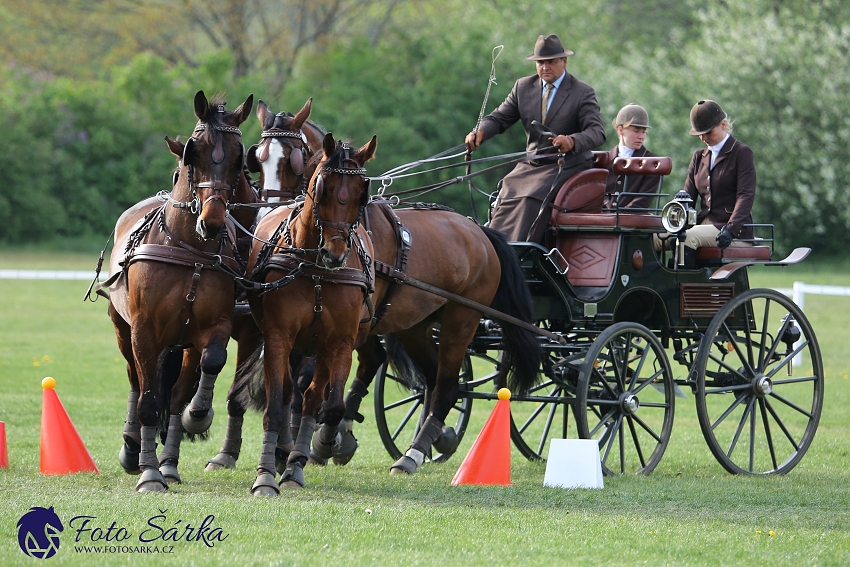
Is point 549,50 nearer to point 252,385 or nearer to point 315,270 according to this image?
point 315,270

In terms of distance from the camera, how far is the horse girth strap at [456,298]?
668cm

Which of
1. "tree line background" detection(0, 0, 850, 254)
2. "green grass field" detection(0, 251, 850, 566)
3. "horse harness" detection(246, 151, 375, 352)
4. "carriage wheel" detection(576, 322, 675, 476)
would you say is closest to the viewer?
"green grass field" detection(0, 251, 850, 566)

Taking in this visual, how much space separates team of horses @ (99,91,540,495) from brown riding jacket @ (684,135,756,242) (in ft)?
5.09

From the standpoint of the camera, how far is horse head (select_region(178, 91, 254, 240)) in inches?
225

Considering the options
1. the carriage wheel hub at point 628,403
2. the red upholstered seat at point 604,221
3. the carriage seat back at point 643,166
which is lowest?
the carriage wheel hub at point 628,403

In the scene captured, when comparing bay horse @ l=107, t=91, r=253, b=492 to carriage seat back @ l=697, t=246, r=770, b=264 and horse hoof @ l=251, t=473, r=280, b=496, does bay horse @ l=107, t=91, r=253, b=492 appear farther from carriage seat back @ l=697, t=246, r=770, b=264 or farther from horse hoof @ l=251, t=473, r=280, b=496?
carriage seat back @ l=697, t=246, r=770, b=264

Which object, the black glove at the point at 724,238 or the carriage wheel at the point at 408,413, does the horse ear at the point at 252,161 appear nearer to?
the carriage wheel at the point at 408,413

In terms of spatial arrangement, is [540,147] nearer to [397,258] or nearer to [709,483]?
[397,258]

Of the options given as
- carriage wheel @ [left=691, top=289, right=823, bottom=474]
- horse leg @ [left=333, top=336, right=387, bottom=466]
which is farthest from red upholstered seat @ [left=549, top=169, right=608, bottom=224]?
horse leg @ [left=333, top=336, right=387, bottom=466]

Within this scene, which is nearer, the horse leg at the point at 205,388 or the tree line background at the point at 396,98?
the horse leg at the point at 205,388

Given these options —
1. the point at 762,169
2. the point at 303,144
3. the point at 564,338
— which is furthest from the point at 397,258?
the point at 762,169

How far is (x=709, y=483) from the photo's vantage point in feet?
23.5

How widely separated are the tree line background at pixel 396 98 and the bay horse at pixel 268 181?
22249 millimetres

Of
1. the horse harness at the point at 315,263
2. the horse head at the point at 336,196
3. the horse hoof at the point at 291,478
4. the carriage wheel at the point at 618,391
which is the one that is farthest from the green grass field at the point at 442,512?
the horse head at the point at 336,196
